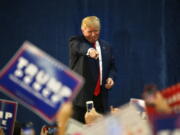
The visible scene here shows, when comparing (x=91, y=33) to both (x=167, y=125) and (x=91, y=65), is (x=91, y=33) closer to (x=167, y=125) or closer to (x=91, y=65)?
(x=91, y=65)

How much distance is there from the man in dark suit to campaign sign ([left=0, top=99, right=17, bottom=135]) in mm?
876

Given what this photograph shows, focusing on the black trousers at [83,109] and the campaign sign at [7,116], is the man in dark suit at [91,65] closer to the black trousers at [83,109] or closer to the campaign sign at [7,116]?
the black trousers at [83,109]

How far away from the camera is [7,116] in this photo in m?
2.22

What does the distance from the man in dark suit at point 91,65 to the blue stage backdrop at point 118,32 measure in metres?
1.50

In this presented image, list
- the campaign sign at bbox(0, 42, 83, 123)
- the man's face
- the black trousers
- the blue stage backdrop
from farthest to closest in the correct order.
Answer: the blue stage backdrop < the black trousers < the man's face < the campaign sign at bbox(0, 42, 83, 123)

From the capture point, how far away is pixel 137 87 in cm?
486

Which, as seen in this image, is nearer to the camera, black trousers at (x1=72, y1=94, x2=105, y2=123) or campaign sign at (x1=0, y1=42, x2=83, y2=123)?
campaign sign at (x1=0, y1=42, x2=83, y2=123)

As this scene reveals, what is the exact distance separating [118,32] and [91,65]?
64.6 inches

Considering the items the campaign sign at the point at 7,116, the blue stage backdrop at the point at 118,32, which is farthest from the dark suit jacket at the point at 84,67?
the blue stage backdrop at the point at 118,32

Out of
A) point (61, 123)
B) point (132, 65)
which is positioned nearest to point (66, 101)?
point (61, 123)

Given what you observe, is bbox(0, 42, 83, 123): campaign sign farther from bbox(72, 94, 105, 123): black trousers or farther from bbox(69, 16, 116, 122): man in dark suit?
bbox(72, 94, 105, 123): black trousers

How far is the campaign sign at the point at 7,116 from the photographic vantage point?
2.19 m

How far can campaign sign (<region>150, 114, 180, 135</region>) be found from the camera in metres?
1.25

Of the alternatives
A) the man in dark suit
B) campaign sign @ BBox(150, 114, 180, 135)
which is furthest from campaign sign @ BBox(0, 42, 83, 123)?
the man in dark suit
